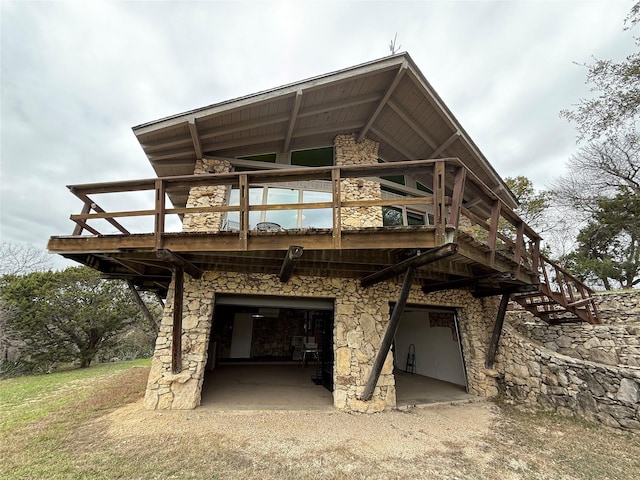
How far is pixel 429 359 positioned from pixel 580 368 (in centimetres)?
462

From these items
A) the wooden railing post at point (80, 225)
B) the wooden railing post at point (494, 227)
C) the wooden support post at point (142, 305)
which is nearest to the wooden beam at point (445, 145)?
the wooden railing post at point (494, 227)

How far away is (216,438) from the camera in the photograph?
4.17 m

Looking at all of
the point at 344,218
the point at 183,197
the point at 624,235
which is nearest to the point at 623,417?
the point at 344,218

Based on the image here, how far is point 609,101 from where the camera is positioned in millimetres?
10070

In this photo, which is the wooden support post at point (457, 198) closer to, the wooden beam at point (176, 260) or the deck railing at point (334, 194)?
the deck railing at point (334, 194)

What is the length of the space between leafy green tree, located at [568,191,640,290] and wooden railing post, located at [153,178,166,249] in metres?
17.7

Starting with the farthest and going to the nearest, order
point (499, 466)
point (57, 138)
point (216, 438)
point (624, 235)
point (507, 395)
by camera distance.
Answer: point (57, 138), point (624, 235), point (507, 395), point (216, 438), point (499, 466)

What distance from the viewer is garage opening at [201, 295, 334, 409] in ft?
20.4

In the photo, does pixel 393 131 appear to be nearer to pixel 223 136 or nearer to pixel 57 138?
pixel 223 136

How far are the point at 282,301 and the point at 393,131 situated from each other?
5975 mm

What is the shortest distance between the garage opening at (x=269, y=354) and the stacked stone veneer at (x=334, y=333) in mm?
395

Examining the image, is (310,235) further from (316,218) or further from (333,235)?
(316,218)

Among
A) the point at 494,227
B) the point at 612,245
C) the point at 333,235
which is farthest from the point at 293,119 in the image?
the point at 612,245

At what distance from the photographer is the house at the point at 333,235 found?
4133 mm
